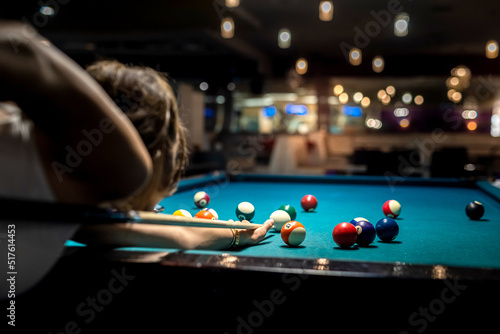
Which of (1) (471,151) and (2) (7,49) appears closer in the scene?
(2) (7,49)

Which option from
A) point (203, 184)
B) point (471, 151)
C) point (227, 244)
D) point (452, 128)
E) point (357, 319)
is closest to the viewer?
point (357, 319)

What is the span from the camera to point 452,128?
16.1m

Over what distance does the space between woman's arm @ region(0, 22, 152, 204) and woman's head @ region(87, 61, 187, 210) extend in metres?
0.16

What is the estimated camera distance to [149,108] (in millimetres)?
1071

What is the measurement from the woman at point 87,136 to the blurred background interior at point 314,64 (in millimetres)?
4191

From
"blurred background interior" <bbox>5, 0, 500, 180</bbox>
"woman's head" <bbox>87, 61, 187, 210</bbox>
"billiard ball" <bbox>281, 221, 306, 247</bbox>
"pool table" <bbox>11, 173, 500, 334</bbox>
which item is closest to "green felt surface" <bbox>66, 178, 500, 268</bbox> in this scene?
"billiard ball" <bbox>281, 221, 306, 247</bbox>

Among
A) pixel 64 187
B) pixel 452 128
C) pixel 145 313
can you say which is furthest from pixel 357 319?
pixel 452 128

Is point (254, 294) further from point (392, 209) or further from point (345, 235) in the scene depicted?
point (392, 209)

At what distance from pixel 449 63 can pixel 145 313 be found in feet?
40.6

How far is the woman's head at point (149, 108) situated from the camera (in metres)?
1.07

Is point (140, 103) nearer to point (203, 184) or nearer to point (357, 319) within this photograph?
point (357, 319)

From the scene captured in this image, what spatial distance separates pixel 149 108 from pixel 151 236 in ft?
1.07

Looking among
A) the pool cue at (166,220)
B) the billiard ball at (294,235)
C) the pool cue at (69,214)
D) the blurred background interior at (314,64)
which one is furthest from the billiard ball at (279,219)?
the blurred background interior at (314,64)

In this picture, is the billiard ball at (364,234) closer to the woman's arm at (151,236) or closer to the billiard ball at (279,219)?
the billiard ball at (279,219)
